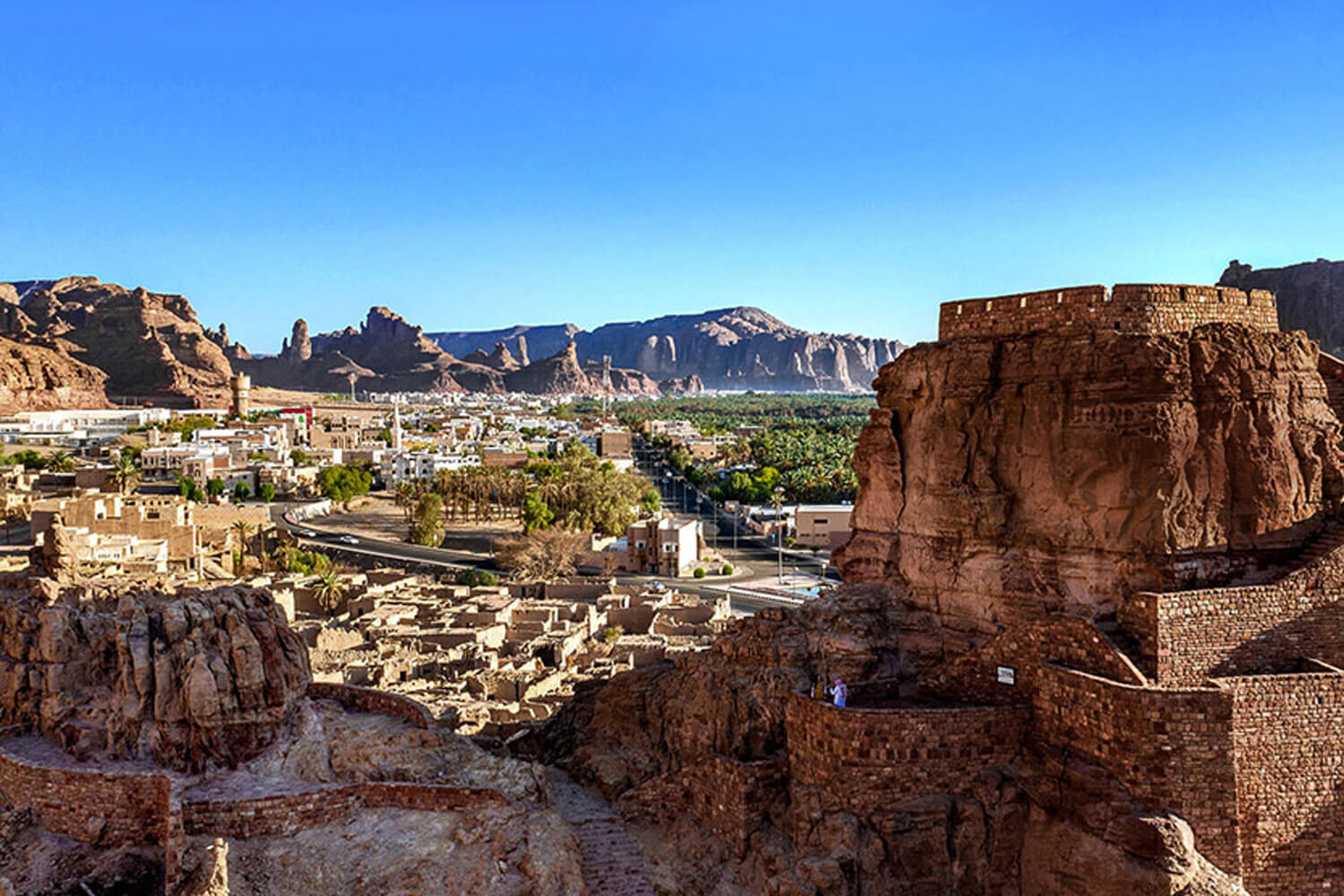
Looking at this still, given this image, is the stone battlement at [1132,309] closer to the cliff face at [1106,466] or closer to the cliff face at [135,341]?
the cliff face at [1106,466]

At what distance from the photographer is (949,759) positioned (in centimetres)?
1299

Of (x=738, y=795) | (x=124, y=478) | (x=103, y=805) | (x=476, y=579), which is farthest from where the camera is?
(x=124, y=478)

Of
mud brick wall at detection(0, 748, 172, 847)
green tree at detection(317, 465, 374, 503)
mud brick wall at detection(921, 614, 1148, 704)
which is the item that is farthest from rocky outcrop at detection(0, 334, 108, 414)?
mud brick wall at detection(921, 614, 1148, 704)

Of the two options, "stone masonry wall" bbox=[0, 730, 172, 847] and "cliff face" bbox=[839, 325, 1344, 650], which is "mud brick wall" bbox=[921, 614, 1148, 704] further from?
"stone masonry wall" bbox=[0, 730, 172, 847]

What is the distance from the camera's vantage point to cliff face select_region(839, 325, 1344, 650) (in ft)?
42.0

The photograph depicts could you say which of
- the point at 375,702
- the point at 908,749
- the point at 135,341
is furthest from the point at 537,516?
the point at 135,341

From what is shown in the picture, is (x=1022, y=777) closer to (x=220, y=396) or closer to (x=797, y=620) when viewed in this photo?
(x=797, y=620)

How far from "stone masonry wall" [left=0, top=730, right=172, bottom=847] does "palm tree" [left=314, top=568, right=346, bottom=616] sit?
20.8m

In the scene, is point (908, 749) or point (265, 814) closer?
point (908, 749)

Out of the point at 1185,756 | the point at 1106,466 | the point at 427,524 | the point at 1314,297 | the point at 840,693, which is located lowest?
the point at 427,524

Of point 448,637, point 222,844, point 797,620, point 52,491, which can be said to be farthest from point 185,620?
point 52,491

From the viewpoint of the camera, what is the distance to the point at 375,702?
16672 mm

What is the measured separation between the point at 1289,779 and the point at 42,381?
5117 inches

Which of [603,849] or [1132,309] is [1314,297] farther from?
[603,849]
